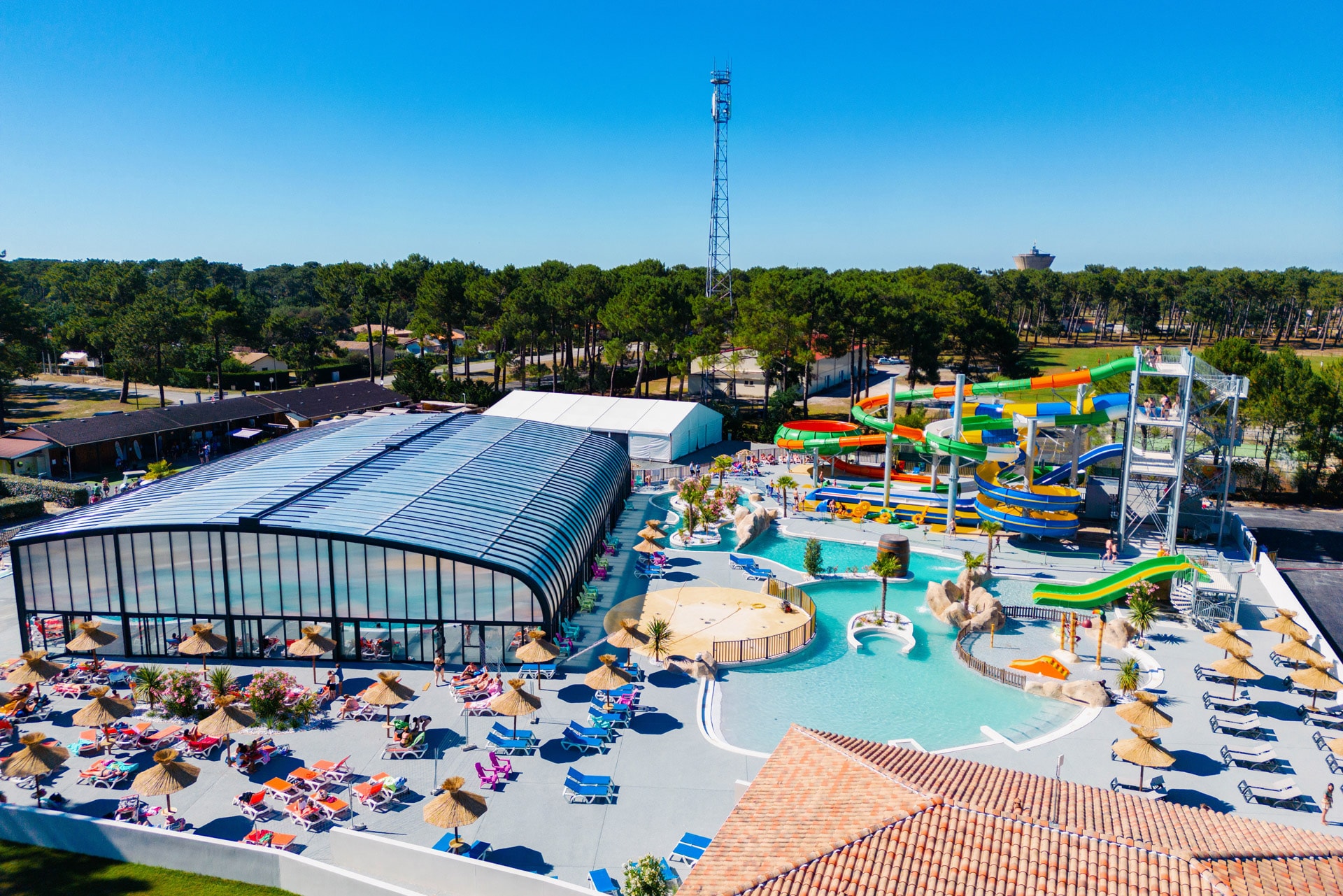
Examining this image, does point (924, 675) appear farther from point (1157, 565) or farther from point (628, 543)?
point (628, 543)

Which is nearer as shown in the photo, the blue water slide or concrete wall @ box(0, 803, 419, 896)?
concrete wall @ box(0, 803, 419, 896)

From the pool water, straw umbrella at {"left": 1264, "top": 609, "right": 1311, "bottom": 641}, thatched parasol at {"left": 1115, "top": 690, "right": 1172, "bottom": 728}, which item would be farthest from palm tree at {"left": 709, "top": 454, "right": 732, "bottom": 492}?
thatched parasol at {"left": 1115, "top": 690, "right": 1172, "bottom": 728}

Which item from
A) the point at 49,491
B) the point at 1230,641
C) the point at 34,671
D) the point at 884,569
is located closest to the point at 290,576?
the point at 34,671

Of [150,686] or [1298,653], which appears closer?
[150,686]

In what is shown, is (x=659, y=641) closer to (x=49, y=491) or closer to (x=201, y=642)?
(x=201, y=642)

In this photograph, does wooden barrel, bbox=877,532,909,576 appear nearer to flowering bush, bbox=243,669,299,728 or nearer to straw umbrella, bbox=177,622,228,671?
flowering bush, bbox=243,669,299,728

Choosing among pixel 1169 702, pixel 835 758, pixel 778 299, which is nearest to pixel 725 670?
pixel 835 758
